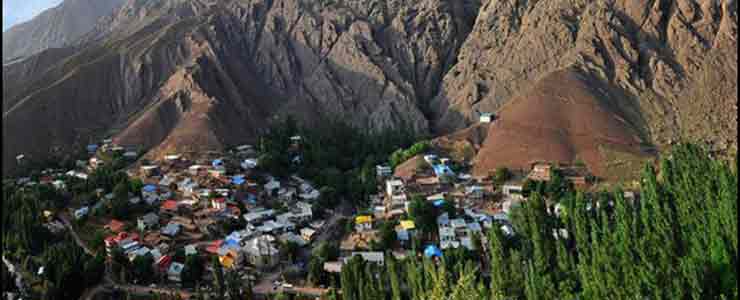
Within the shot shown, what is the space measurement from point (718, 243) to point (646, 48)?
158 ft

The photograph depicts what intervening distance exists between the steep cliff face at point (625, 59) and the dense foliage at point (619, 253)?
71.4ft

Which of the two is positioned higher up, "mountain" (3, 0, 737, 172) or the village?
"mountain" (3, 0, 737, 172)

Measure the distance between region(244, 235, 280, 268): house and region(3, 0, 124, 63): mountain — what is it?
5396 inches

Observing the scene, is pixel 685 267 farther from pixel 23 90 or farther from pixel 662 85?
pixel 23 90

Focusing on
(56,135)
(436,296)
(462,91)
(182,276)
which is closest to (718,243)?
(436,296)

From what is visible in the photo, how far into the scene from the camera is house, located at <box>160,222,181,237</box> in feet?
136

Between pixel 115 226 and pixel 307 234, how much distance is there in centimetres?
1560

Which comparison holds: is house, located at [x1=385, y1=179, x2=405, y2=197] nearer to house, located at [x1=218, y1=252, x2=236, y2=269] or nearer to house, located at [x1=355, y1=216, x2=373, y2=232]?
house, located at [x1=355, y1=216, x2=373, y2=232]

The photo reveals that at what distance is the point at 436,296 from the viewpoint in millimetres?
10883

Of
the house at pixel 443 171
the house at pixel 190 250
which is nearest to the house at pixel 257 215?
the house at pixel 190 250

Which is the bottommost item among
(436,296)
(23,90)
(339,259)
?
(339,259)

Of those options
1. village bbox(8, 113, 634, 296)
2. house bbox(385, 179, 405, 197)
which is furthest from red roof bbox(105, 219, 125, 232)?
house bbox(385, 179, 405, 197)

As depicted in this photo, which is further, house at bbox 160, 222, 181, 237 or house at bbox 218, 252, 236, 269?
house at bbox 160, 222, 181, 237

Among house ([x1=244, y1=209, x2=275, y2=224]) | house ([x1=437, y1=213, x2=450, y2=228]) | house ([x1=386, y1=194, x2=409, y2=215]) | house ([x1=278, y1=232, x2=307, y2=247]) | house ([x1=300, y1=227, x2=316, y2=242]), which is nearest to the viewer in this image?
house ([x1=278, y1=232, x2=307, y2=247])
